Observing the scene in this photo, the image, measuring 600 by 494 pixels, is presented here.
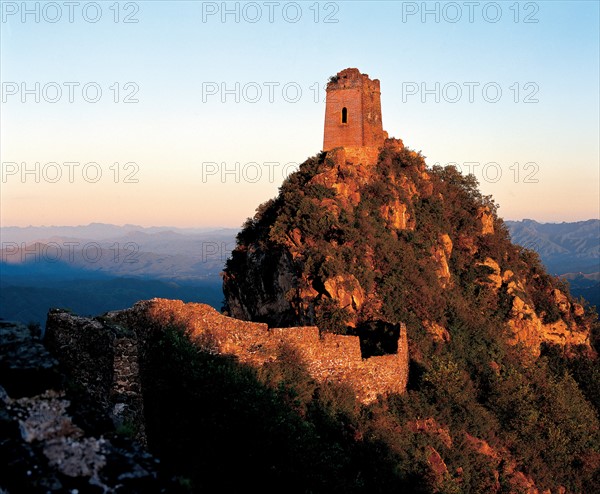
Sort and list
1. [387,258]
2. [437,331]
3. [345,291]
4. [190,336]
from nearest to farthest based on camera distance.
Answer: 1. [190,336]
2. [345,291]
3. [437,331]
4. [387,258]

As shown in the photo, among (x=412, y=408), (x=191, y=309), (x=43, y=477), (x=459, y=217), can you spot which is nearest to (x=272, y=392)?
(x=191, y=309)

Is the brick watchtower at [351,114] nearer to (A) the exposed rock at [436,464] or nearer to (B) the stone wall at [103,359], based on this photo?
(A) the exposed rock at [436,464]

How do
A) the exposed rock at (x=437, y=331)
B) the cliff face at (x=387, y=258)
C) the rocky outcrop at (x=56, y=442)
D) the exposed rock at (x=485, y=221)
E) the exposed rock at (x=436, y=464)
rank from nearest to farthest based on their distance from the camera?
the rocky outcrop at (x=56, y=442) → the exposed rock at (x=436, y=464) → the exposed rock at (x=437, y=331) → the cliff face at (x=387, y=258) → the exposed rock at (x=485, y=221)

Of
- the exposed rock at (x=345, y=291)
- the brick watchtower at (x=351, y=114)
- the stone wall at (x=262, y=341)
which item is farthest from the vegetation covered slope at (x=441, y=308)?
the brick watchtower at (x=351, y=114)

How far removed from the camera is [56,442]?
4195mm

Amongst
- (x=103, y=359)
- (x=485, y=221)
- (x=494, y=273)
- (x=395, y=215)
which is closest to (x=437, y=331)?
(x=395, y=215)

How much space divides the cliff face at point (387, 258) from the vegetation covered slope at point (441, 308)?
0.09 meters

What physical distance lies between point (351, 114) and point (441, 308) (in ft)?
53.5

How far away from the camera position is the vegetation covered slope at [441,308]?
2156 centimetres

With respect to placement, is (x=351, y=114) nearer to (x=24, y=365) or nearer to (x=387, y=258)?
(x=387, y=258)

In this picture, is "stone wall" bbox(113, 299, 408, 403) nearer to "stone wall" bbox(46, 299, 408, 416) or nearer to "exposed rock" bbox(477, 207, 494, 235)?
A: "stone wall" bbox(46, 299, 408, 416)

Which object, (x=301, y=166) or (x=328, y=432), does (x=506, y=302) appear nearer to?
(x=301, y=166)

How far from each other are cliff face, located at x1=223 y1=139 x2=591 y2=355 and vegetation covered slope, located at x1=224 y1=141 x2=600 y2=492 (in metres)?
0.09

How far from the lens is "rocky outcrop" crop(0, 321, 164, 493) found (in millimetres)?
3977
